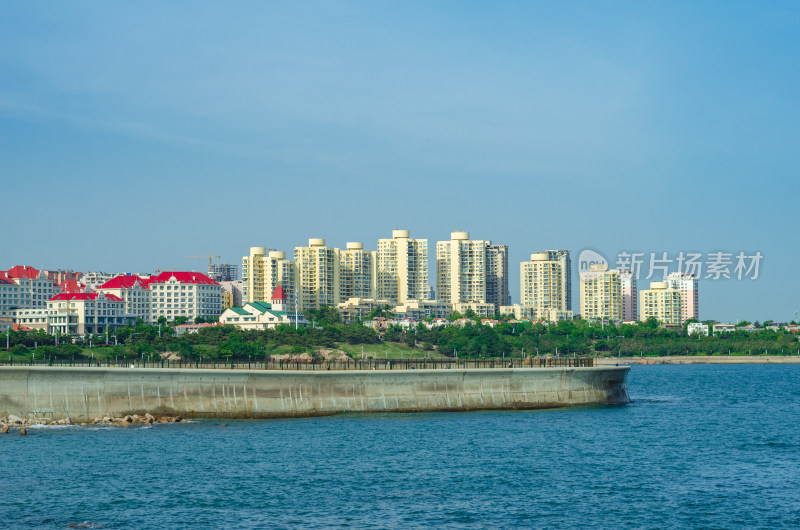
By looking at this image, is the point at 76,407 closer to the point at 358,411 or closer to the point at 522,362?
the point at 358,411

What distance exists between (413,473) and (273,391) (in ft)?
79.7

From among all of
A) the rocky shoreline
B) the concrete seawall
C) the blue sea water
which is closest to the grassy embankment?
the concrete seawall

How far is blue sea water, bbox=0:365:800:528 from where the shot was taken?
4128 centimetres

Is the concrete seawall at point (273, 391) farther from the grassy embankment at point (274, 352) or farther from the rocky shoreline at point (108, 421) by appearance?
the grassy embankment at point (274, 352)

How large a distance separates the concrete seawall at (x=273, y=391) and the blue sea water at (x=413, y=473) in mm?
2234

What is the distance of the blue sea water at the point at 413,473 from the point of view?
41.3 meters

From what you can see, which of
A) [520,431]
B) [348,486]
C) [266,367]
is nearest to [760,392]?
[520,431]

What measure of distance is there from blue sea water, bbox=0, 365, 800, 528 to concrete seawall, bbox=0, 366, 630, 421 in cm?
223

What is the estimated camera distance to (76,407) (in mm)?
69750

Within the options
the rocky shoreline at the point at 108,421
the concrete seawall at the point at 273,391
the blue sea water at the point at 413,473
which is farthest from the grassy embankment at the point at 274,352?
the blue sea water at the point at 413,473

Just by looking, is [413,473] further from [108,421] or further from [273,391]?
[108,421]

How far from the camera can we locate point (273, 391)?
7262 cm

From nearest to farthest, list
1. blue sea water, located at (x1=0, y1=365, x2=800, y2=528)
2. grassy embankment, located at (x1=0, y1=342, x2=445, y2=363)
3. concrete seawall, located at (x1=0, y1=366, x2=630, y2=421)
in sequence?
blue sea water, located at (x1=0, y1=365, x2=800, y2=528)
concrete seawall, located at (x1=0, y1=366, x2=630, y2=421)
grassy embankment, located at (x1=0, y1=342, x2=445, y2=363)

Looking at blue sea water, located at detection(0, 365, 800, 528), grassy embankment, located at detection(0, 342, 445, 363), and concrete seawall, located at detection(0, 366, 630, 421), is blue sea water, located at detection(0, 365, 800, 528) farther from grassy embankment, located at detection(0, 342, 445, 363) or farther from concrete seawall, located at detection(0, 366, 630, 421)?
grassy embankment, located at detection(0, 342, 445, 363)
